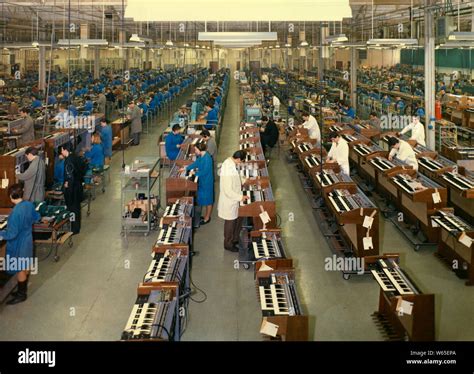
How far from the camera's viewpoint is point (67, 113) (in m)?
13.7

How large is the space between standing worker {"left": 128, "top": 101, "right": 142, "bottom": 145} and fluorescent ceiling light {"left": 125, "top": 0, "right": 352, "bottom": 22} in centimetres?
1246

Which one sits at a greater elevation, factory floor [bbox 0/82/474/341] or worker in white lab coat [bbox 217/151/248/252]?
worker in white lab coat [bbox 217/151/248/252]

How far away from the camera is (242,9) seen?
4.24 meters

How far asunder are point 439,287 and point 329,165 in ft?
11.8

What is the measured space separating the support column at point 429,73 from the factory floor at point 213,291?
4042 mm

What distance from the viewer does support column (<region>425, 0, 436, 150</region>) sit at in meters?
11.9

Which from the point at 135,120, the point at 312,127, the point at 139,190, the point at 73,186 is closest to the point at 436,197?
the point at 139,190

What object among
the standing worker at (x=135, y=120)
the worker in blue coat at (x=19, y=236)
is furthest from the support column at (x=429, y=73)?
the worker in blue coat at (x=19, y=236)

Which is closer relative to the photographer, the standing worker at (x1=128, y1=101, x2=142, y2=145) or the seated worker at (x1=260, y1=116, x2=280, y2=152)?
the seated worker at (x1=260, y1=116, x2=280, y2=152)

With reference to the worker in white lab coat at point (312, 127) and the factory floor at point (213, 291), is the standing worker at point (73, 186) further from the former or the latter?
the worker in white lab coat at point (312, 127)

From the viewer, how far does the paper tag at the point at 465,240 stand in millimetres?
6770

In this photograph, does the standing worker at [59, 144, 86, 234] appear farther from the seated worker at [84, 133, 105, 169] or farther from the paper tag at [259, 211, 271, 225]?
the paper tag at [259, 211, 271, 225]

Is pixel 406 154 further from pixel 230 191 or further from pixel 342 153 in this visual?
pixel 230 191

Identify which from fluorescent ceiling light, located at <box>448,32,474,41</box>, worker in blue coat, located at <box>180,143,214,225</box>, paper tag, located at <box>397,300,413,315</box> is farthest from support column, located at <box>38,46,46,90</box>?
paper tag, located at <box>397,300,413,315</box>
